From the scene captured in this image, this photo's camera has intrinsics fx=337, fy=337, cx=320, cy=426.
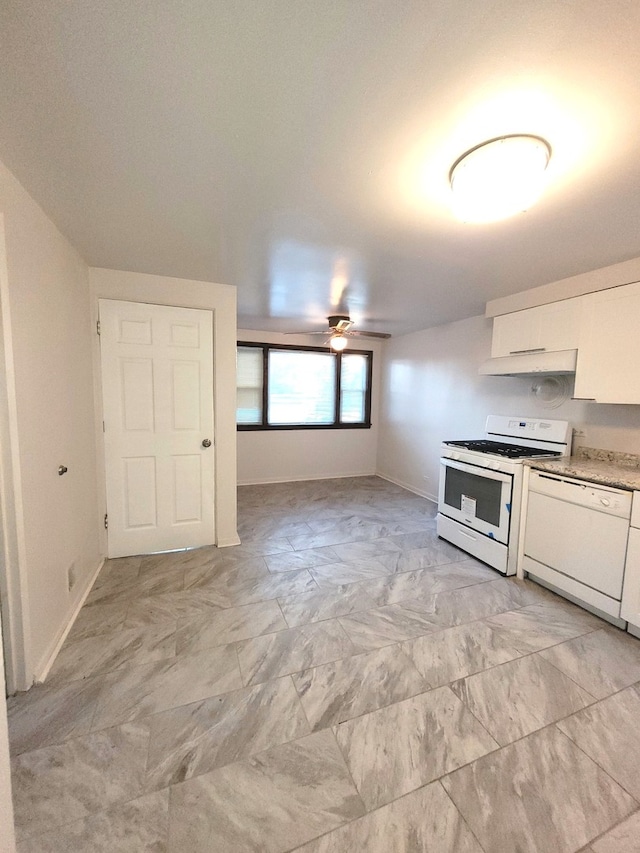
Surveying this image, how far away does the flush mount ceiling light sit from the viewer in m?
1.20

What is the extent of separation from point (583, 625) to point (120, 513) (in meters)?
3.41

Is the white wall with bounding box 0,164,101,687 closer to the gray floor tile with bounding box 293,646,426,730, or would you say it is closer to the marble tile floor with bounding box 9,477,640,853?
the marble tile floor with bounding box 9,477,640,853

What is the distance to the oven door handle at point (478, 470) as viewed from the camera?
2672 mm

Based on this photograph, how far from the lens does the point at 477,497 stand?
291cm

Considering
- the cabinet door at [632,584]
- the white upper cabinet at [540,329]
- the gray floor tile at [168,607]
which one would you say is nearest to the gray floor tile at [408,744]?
the gray floor tile at [168,607]

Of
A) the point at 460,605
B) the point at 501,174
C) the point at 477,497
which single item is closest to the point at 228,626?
the point at 460,605

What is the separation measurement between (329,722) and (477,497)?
208 cm

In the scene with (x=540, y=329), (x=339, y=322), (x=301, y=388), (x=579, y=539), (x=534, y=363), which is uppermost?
(x=339, y=322)

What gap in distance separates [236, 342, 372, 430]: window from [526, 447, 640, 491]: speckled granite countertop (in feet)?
10.8

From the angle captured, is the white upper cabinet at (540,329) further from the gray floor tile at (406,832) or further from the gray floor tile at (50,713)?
the gray floor tile at (50,713)

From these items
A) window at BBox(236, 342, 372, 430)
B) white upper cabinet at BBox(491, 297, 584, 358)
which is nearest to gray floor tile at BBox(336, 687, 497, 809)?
white upper cabinet at BBox(491, 297, 584, 358)

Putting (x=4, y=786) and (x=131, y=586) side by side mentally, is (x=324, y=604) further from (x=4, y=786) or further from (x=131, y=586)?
(x=4, y=786)

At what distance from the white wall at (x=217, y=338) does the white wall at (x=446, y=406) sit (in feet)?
8.94

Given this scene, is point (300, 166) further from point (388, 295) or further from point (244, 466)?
point (244, 466)
